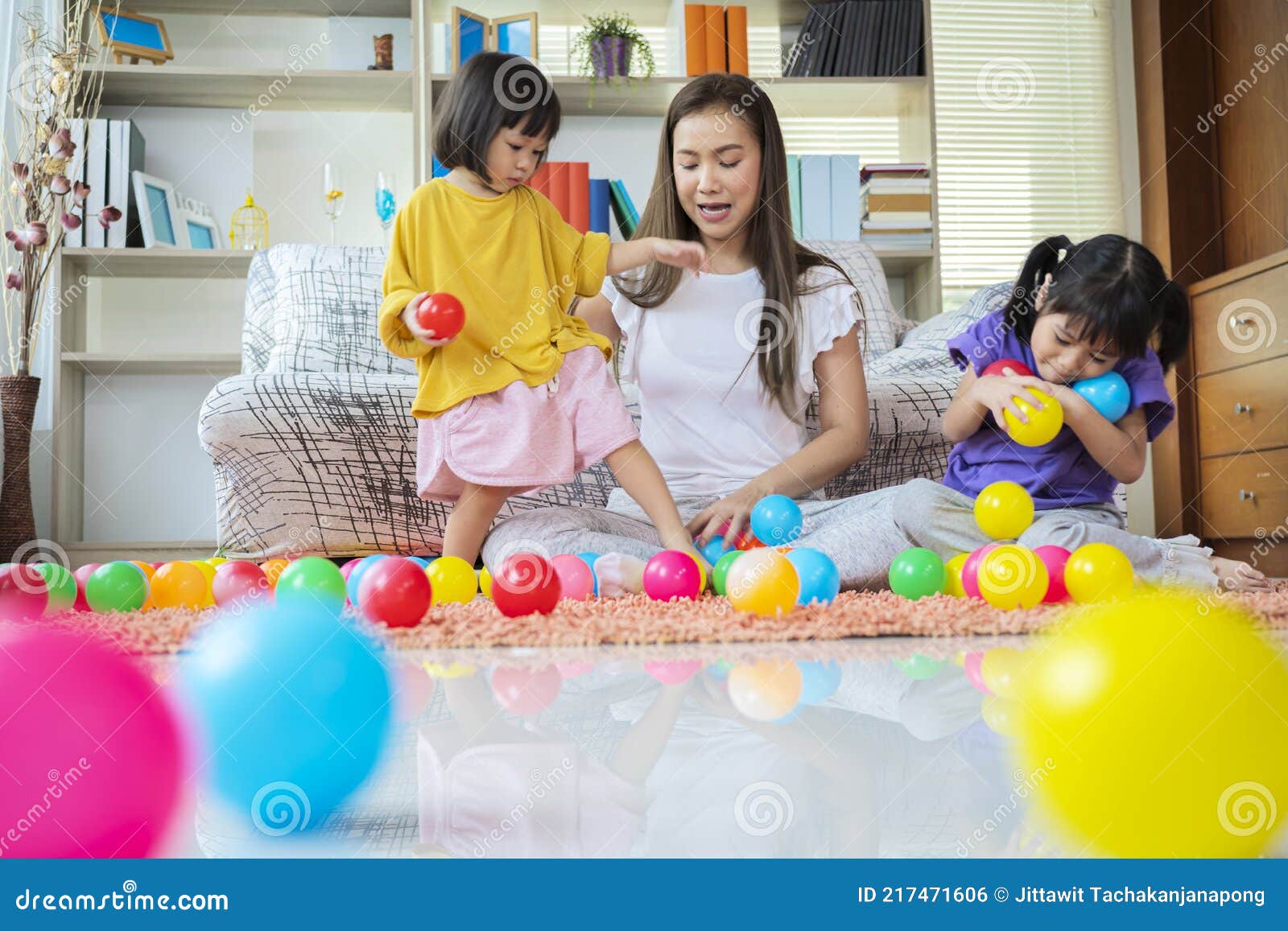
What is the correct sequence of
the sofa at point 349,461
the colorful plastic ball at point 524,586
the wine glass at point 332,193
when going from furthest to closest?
the wine glass at point 332,193
the sofa at point 349,461
the colorful plastic ball at point 524,586

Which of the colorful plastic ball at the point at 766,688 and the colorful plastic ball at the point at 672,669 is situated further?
the colorful plastic ball at the point at 672,669

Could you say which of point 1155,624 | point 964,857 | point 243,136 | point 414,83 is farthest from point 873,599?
point 243,136

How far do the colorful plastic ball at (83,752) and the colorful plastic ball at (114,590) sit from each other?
0.84 metres

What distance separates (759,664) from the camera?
3.46 feet

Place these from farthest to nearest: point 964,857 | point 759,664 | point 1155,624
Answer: point 759,664 → point 1155,624 → point 964,857

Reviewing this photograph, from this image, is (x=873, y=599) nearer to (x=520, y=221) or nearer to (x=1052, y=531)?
(x=1052, y=531)

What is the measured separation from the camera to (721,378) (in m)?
1.87

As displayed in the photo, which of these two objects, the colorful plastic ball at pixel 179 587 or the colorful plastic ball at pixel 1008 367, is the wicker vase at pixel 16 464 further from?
the colorful plastic ball at pixel 1008 367

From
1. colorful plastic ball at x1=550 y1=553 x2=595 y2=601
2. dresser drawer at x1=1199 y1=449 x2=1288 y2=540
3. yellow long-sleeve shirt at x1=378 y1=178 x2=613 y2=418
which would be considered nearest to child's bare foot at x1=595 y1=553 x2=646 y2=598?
colorful plastic ball at x1=550 y1=553 x2=595 y2=601

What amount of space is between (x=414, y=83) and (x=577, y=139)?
22.0 inches

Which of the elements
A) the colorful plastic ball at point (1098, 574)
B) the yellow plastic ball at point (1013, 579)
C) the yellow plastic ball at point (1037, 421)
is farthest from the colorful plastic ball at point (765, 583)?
the yellow plastic ball at point (1037, 421)

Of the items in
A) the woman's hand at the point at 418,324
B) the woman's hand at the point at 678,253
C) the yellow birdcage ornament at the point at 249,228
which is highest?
the yellow birdcage ornament at the point at 249,228

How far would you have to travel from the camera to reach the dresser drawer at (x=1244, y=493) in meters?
2.79

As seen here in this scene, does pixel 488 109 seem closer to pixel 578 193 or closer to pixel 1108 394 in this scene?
pixel 1108 394
